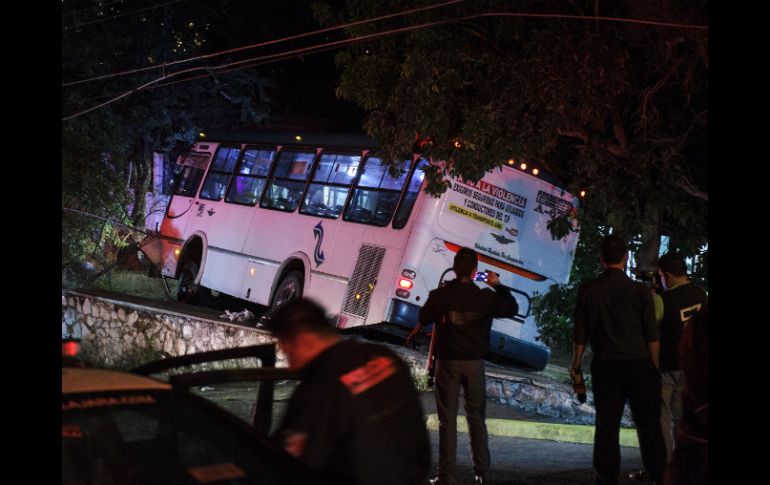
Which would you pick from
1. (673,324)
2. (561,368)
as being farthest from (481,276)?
(673,324)

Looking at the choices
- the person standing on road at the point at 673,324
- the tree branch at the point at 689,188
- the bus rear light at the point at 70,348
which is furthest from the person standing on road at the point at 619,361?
the tree branch at the point at 689,188

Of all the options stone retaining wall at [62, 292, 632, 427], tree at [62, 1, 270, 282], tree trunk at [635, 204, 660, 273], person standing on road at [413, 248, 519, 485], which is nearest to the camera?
person standing on road at [413, 248, 519, 485]

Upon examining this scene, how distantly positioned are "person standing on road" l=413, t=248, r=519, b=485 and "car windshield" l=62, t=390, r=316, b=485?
11.4ft

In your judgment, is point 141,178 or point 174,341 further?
point 141,178

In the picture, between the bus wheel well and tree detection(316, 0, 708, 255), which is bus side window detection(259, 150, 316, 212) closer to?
the bus wheel well

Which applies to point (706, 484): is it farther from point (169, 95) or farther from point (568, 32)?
point (169, 95)

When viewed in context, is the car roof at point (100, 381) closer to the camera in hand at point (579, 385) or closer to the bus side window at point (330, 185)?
the camera in hand at point (579, 385)

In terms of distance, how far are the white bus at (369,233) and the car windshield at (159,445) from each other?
8658 millimetres

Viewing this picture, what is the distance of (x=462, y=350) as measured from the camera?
21.8ft

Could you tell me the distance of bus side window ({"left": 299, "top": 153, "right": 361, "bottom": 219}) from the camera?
1367cm

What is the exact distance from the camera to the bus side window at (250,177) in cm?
1580

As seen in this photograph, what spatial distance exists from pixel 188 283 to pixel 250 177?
2.91m

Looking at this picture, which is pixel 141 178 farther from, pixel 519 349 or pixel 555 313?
pixel 555 313

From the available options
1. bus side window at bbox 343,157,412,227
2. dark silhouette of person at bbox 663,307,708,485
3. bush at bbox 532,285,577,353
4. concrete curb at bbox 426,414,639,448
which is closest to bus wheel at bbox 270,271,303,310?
bus side window at bbox 343,157,412,227
